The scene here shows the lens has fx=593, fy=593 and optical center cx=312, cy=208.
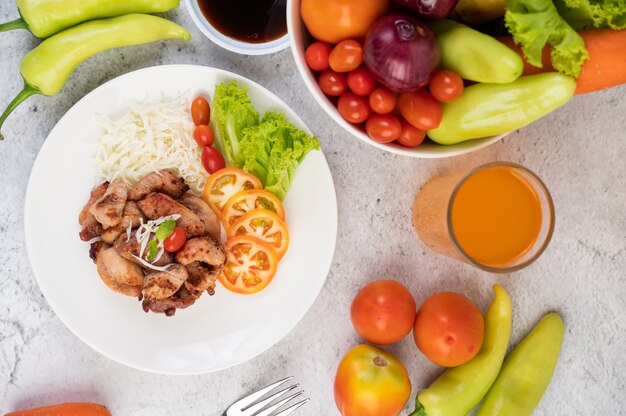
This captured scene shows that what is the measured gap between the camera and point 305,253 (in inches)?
67.5

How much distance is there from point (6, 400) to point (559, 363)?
1.72 metres

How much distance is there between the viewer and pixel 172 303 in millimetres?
1627

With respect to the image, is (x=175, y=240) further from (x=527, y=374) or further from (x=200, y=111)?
(x=527, y=374)

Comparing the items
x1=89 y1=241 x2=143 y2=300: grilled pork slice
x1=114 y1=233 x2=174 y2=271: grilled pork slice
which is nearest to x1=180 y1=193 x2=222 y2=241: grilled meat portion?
x1=114 y1=233 x2=174 y2=271: grilled pork slice

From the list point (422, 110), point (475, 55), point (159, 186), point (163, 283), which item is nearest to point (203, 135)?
point (159, 186)

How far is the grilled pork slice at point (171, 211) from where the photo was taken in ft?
5.25

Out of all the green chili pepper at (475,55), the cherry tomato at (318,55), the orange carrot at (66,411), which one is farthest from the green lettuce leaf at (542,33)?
the orange carrot at (66,411)

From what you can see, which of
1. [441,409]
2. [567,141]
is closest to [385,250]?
[441,409]

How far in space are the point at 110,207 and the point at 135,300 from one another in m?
0.30

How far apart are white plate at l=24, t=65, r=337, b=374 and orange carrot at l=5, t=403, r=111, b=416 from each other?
22cm

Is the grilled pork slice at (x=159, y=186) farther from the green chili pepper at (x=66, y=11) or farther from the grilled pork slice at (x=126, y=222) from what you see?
the green chili pepper at (x=66, y=11)

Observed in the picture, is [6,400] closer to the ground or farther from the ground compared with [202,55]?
closer to the ground

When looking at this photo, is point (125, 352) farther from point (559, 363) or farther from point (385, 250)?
point (559, 363)

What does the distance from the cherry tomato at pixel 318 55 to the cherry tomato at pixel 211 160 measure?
43 centimetres
